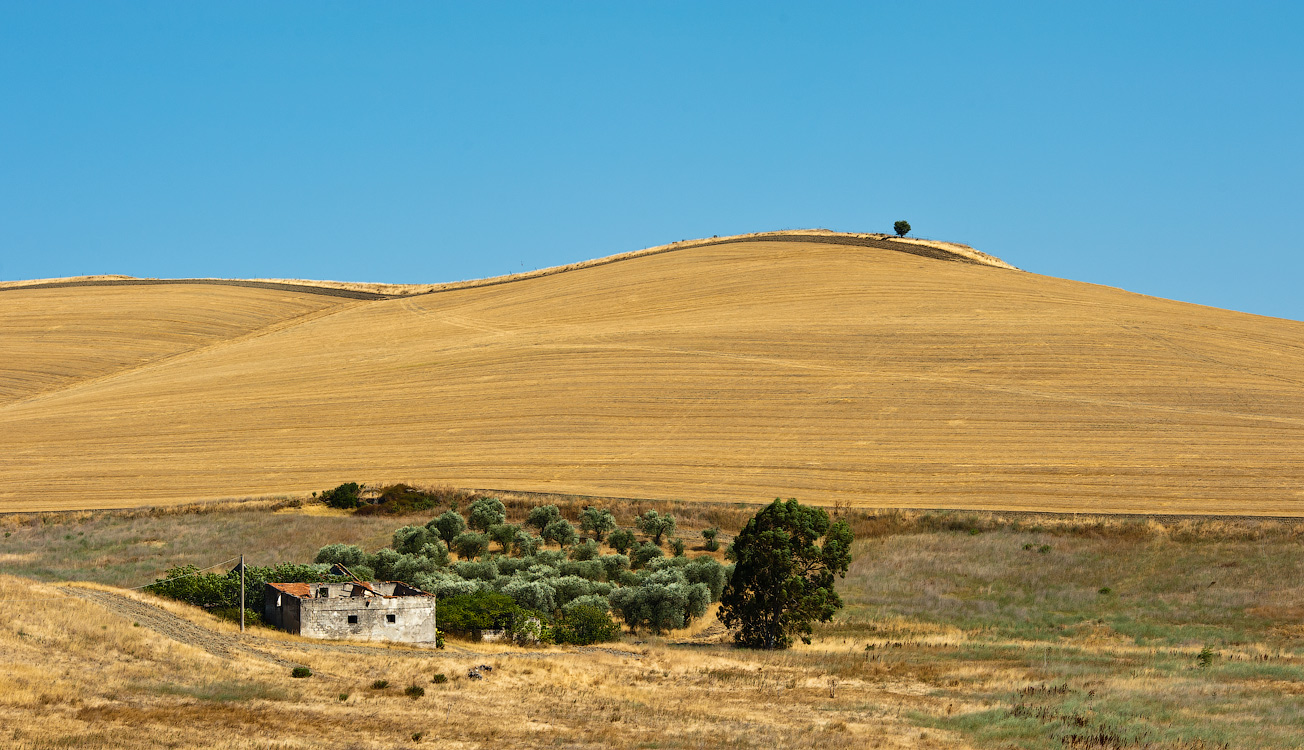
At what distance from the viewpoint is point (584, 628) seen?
3881 cm

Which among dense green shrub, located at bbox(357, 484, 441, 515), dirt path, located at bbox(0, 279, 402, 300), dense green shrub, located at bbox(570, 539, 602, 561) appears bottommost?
dense green shrub, located at bbox(570, 539, 602, 561)

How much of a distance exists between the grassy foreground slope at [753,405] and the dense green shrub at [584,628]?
54.0ft

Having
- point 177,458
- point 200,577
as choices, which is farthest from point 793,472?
point 177,458

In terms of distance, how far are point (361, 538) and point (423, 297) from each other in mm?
57177

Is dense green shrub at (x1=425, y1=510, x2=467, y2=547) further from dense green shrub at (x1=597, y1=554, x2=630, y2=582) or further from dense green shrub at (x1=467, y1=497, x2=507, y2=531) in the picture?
dense green shrub at (x1=597, y1=554, x2=630, y2=582)

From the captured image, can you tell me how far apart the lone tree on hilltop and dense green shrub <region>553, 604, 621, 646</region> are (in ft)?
13.7

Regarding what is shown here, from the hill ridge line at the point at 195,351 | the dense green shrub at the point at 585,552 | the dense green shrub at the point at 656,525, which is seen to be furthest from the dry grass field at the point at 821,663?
the hill ridge line at the point at 195,351

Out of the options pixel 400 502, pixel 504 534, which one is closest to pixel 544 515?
pixel 504 534

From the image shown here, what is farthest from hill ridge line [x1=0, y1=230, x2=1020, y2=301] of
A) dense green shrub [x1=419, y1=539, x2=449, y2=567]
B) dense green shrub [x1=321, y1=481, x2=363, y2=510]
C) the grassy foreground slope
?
dense green shrub [x1=419, y1=539, x2=449, y2=567]

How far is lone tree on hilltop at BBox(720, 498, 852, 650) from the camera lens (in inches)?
1576

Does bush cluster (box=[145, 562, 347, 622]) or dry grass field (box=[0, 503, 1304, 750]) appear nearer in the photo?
dry grass field (box=[0, 503, 1304, 750])

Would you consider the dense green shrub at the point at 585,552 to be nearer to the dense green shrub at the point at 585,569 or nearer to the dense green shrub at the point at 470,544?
the dense green shrub at the point at 585,569

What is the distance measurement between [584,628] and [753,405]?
97.4 ft

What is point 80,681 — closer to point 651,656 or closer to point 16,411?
point 651,656
